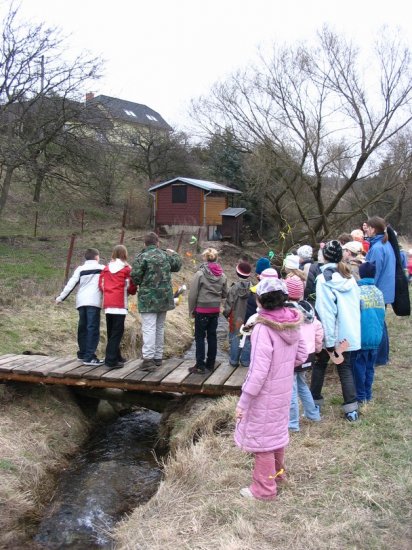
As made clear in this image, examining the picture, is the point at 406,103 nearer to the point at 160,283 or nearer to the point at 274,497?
the point at 160,283

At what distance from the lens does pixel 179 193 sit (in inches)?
1245

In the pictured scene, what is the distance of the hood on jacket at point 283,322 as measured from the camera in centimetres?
376

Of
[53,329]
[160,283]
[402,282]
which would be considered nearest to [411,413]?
[402,282]

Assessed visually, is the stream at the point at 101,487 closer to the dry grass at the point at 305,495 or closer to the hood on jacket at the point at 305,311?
the dry grass at the point at 305,495

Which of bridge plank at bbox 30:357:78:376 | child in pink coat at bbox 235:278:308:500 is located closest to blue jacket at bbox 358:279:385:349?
child in pink coat at bbox 235:278:308:500

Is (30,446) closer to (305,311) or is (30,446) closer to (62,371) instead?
(62,371)

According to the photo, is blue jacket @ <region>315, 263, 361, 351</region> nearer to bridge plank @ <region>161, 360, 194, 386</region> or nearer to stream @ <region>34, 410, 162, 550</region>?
bridge plank @ <region>161, 360, 194, 386</region>

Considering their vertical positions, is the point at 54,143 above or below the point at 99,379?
above

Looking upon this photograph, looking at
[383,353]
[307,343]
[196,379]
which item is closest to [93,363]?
[196,379]

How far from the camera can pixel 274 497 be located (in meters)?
3.93

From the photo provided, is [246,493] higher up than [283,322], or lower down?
lower down

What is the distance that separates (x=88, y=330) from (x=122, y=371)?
727 millimetres

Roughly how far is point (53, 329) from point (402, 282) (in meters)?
6.51

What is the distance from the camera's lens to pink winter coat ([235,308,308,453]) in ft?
12.2
